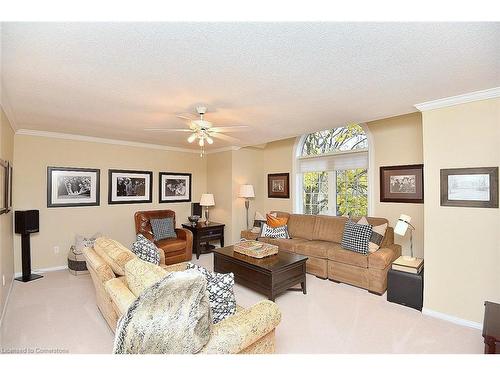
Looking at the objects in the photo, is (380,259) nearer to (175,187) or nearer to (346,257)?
(346,257)

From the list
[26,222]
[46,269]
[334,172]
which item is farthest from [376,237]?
[46,269]

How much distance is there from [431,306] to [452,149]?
1.74 metres

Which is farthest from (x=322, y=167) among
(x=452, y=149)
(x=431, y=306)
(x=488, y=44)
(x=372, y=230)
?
(x=488, y=44)

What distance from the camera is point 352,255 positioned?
11.7ft

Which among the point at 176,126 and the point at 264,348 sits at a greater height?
the point at 176,126

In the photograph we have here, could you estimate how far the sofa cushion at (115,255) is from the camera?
7.79 feet

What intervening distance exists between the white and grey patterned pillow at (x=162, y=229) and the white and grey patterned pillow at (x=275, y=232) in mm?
1736

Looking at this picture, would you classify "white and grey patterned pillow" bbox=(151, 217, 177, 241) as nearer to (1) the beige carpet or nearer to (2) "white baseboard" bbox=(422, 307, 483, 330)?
(1) the beige carpet

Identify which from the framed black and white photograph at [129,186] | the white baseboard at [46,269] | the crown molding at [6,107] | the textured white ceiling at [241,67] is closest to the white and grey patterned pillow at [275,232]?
the textured white ceiling at [241,67]

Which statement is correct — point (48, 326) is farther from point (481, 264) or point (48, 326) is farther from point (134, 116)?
point (481, 264)

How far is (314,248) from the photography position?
3.98 m

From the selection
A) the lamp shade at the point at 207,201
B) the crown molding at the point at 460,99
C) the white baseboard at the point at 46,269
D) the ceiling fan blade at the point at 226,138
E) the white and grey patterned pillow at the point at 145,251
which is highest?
the ceiling fan blade at the point at 226,138

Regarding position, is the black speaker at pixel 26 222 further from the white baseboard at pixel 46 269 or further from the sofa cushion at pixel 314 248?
the sofa cushion at pixel 314 248

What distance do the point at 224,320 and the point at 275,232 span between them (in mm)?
3132
